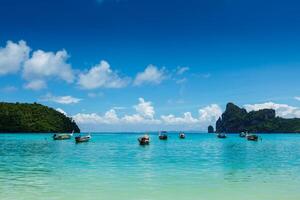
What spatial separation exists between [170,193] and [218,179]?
7.00 m

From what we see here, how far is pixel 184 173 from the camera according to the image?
1334 inches

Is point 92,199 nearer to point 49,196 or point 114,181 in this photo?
point 49,196

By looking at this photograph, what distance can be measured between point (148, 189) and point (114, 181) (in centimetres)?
393

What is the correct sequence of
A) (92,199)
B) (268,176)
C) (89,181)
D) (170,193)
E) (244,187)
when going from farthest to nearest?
(268,176) < (89,181) < (244,187) < (170,193) < (92,199)

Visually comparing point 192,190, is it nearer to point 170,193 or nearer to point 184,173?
point 170,193

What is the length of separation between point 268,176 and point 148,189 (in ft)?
37.0

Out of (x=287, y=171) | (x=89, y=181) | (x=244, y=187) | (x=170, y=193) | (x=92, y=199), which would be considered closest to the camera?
(x=92, y=199)

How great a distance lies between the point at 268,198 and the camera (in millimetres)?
22781

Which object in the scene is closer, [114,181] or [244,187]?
[244,187]

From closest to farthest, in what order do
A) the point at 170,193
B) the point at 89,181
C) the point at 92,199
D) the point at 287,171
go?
1. the point at 92,199
2. the point at 170,193
3. the point at 89,181
4. the point at 287,171

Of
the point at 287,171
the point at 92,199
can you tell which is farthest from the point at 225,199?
the point at 287,171

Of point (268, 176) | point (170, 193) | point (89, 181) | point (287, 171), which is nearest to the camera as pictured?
point (170, 193)

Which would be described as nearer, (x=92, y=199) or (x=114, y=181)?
(x=92, y=199)

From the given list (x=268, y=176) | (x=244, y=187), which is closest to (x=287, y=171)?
(x=268, y=176)
